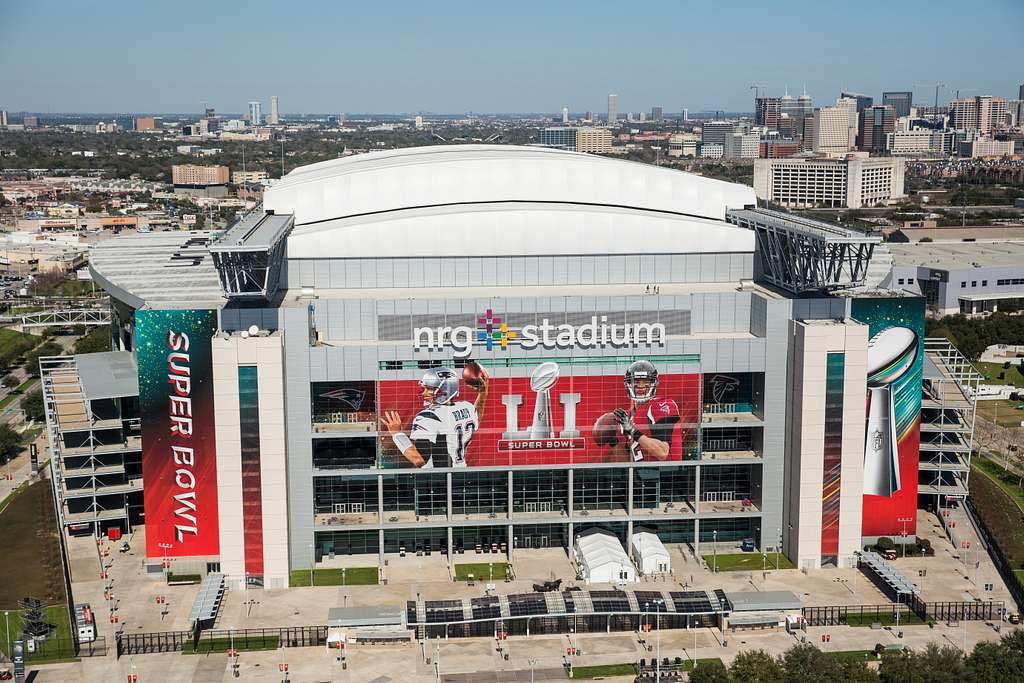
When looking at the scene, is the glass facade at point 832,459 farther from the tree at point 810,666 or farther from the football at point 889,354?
the tree at point 810,666

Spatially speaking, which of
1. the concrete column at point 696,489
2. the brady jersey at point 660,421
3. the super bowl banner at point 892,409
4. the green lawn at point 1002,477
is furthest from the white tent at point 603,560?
the green lawn at point 1002,477

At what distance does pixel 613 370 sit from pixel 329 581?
23.1 metres

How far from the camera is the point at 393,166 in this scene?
91.8 m

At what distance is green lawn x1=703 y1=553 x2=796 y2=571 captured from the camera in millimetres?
78500

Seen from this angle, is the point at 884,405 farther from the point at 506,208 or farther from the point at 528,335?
the point at 506,208

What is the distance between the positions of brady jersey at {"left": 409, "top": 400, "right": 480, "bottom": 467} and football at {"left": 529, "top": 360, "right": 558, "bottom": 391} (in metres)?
4.38

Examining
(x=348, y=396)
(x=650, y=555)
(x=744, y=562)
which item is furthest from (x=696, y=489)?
(x=348, y=396)

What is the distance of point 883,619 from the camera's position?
71.0 m

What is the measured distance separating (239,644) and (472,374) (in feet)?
73.8

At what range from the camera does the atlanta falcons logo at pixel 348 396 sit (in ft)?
260

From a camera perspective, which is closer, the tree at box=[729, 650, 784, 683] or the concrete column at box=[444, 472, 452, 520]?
the tree at box=[729, 650, 784, 683]

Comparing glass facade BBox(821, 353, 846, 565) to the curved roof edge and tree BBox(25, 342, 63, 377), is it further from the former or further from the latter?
tree BBox(25, 342, 63, 377)

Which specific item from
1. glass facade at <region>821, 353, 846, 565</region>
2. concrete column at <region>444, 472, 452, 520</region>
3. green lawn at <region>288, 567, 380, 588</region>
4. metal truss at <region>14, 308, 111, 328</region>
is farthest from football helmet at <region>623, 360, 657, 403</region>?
metal truss at <region>14, 308, 111, 328</region>

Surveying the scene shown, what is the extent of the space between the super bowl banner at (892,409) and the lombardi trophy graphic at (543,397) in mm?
20876
